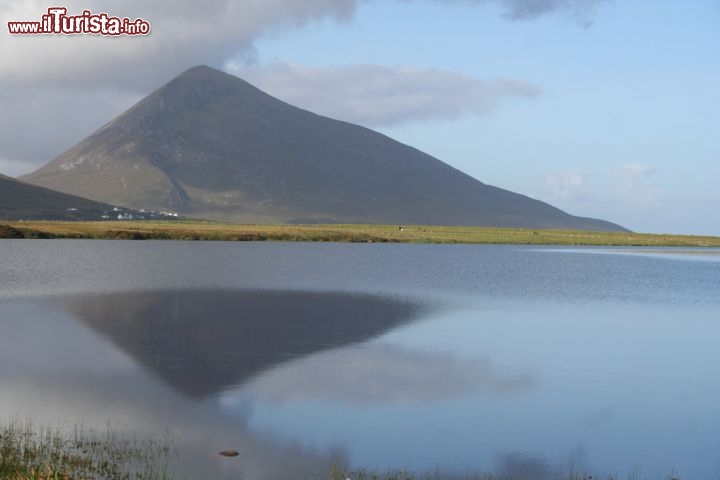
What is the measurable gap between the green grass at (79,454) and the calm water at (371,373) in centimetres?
86

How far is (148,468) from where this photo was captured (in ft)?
54.7

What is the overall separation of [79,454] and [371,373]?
1232 cm

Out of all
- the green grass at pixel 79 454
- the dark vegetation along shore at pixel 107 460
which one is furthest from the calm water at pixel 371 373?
the green grass at pixel 79 454

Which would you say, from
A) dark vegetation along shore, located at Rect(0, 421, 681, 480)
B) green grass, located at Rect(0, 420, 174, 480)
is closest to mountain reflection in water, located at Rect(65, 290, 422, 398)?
green grass, located at Rect(0, 420, 174, 480)

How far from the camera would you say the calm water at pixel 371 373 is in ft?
63.2

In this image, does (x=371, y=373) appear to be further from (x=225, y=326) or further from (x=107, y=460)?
(x=107, y=460)

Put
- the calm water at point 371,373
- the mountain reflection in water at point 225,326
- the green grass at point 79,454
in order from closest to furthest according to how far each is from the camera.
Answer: the green grass at point 79,454
the calm water at point 371,373
the mountain reflection in water at point 225,326

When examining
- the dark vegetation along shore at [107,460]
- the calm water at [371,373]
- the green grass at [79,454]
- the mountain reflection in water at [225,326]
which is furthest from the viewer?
the mountain reflection in water at [225,326]

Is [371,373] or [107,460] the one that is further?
[371,373]

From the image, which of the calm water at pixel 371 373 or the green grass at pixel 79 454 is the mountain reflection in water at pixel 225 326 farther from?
the green grass at pixel 79 454

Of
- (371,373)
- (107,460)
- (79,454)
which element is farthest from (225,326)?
(107,460)

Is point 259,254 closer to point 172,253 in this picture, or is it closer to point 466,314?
point 172,253

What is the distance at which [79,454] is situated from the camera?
686 inches

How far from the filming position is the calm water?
1927cm
